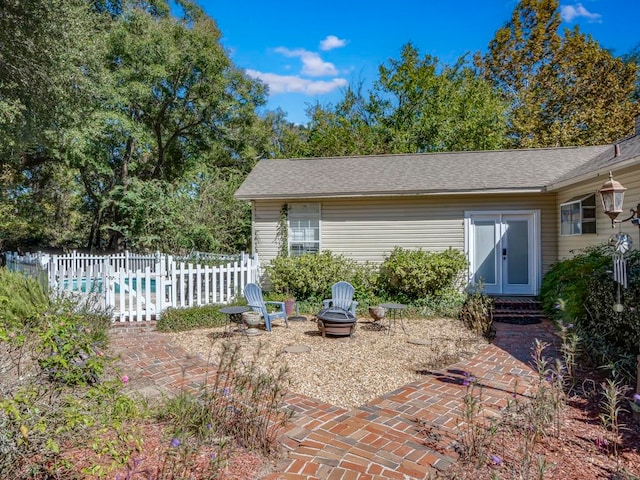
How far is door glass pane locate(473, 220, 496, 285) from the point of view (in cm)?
1011

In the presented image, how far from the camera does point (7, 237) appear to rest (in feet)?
Answer: 66.1

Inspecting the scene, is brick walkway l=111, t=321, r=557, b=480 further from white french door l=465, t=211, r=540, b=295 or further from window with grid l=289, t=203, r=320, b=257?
window with grid l=289, t=203, r=320, b=257

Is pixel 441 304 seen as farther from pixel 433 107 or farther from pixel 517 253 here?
pixel 433 107

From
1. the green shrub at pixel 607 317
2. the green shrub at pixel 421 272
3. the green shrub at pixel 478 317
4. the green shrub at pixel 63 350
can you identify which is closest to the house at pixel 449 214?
the green shrub at pixel 421 272

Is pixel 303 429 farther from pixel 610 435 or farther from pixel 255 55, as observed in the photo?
pixel 255 55

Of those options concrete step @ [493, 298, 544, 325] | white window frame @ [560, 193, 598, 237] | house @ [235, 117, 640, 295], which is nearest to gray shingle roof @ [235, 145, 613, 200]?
house @ [235, 117, 640, 295]

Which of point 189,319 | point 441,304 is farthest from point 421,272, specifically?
point 189,319

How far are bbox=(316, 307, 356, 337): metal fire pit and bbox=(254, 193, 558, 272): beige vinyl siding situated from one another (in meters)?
3.68

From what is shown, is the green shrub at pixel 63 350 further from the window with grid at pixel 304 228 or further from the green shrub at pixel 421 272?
the window with grid at pixel 304 228

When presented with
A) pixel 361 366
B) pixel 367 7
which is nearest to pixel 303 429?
pixel 361 366

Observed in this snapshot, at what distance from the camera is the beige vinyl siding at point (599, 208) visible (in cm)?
715

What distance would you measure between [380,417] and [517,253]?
25.8 feet

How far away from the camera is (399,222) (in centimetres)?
1045

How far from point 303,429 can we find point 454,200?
26.7 ft
